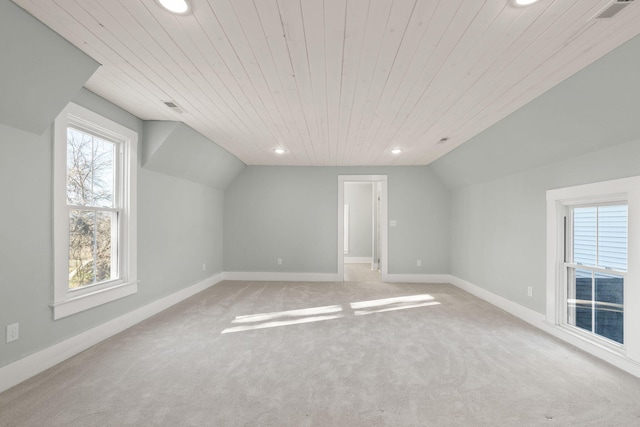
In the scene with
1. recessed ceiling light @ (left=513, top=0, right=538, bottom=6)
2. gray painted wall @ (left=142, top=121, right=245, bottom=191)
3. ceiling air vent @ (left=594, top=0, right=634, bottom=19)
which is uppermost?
recessed ceiling light @ (left=513, top=0, right=538, bottom=6)

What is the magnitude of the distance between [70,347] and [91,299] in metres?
0.43

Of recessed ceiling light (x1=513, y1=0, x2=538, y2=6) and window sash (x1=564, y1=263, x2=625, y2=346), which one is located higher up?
recessed ceiling light (x1=513, y1=0, x2=538, y2=6)

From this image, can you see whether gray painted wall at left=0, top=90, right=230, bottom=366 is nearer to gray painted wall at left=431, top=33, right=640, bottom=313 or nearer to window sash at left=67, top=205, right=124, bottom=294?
window sash at left=67, top=205, right=124, bottom=294

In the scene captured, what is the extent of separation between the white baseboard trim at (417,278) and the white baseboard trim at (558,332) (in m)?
0.86

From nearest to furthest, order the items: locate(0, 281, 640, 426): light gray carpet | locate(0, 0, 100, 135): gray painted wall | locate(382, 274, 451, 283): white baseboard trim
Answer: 1. locate(0, 0, 100, 135): gray painted wall
2. locate(0, 281, 640, 426): light gray carpet
3. locate(382, 274, 451, 283): white baseboard trim

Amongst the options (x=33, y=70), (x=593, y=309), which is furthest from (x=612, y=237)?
(x=33, y=70)

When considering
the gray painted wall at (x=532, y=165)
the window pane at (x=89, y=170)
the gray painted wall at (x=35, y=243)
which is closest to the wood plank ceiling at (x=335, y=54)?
the gray painted wall at (x=532, y=165)

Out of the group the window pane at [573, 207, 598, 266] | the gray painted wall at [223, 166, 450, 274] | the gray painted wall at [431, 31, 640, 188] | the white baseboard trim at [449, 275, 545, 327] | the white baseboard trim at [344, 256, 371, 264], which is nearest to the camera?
the gray painted wall at [431, 31, 640, 188]

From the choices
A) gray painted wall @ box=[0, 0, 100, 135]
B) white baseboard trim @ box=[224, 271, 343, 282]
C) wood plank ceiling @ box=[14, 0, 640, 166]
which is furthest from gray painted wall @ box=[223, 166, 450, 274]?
gray painted wall @ box=[0, 0, 100, 135]

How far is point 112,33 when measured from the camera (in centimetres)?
197

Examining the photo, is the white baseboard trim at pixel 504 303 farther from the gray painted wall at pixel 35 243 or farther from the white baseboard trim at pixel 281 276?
the gray painted wall at pixel 35 243

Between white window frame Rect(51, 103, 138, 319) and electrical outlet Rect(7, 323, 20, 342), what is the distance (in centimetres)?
30

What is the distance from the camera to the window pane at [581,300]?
3.16 metres

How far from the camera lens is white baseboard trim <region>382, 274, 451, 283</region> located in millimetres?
6281
